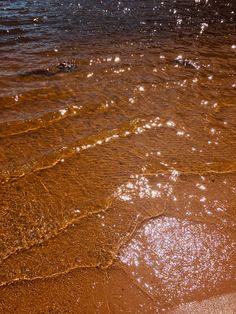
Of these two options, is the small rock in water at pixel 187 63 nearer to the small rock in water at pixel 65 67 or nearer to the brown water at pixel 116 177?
the brown water at pixel 116 177

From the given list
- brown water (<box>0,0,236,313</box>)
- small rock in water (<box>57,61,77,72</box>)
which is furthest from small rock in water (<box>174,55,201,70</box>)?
small rock in water (<box>57,61,77,72</box>)

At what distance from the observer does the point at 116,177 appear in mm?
3699

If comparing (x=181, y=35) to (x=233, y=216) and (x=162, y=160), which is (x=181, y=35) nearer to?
(x=162, y=160)

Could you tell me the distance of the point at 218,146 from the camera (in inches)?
165

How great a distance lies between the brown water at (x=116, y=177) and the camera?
8.75 feet

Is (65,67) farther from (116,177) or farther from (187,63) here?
(116,177)

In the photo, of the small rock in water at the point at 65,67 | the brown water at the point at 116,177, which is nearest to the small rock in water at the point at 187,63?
the brown water at the point at 116,177

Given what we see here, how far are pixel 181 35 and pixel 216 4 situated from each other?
3.97 m

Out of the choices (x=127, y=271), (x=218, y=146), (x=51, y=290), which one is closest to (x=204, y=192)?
(x=218, y=146)

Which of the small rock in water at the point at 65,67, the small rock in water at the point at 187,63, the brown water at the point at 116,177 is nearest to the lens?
the brown water at the point at 116,177

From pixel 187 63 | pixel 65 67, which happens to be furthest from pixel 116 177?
pixel 187 63

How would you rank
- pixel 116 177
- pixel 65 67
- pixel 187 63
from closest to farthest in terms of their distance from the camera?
pixel 116 177 < pixel 65 67 < pixel 187 63

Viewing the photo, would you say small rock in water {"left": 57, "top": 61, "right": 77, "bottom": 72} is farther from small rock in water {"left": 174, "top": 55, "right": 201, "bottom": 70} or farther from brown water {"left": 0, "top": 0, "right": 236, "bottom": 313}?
small rock in water {"left": 174, "top": 55, "right": 201, "bottom": 70}

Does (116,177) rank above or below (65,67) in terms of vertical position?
below
